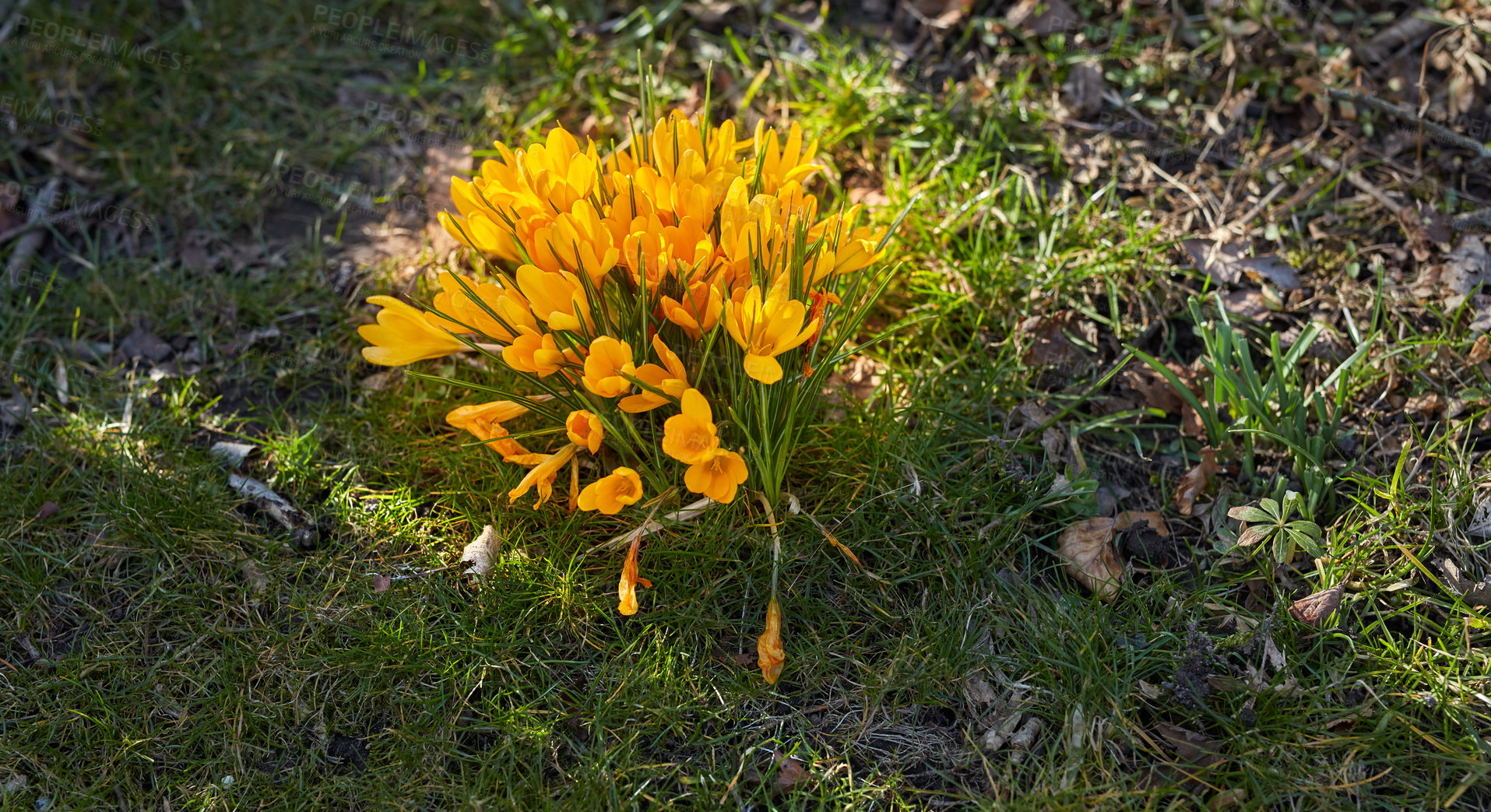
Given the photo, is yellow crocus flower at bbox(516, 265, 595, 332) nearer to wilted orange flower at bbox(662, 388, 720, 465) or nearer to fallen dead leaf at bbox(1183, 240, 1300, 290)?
wilted orange flower at bbox(662, 388, 720, 465)

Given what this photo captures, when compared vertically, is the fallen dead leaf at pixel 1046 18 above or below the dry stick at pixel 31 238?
above

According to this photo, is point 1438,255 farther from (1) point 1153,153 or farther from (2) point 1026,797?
(2) point 1026,797

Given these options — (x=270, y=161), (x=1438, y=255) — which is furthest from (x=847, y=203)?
(x=270, y=161)
